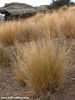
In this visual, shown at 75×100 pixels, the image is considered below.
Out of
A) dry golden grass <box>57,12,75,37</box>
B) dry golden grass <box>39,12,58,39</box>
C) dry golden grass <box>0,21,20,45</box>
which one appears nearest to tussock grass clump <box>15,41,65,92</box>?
dry golden grass <box>39,12,58,39</box>

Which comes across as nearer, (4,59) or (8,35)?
(4,59)

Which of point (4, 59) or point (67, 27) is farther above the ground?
point (67, 27)

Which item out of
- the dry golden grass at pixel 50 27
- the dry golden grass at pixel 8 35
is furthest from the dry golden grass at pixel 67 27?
the dry golden grass at pixel 8 35

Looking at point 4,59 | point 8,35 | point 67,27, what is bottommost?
point 4,59

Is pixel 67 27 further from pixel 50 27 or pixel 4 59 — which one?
pixel 4 59

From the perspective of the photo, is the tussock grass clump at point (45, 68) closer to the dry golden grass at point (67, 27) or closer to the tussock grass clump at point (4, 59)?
the tussock grass clump at point (4, 59)

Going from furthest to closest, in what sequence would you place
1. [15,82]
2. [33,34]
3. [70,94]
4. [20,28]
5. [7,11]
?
[7,11] → [20,28] → [33,34] → [15,82] → [70,94]

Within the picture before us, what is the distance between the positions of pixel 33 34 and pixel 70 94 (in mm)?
3029

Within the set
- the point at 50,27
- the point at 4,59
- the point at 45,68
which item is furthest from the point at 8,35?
the point at 45,68

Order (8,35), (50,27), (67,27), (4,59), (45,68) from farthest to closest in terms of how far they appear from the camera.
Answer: (50,27) < (8,35) < (67,27) < (4,59) < (45,68)

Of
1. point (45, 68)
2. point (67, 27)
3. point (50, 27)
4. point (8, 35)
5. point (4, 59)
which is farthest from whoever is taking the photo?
point (50, 27)

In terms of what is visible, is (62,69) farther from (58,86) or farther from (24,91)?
(24,91)

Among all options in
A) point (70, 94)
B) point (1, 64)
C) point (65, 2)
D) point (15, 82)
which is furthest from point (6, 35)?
point (65, 2)

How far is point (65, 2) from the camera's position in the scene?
66.5 feet
